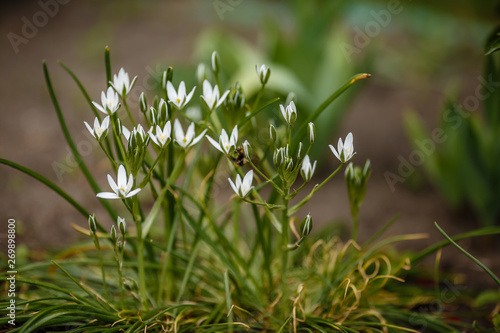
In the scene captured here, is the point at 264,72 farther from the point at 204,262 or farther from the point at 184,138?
the point at 204,262

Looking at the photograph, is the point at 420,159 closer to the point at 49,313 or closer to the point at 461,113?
the point at 461,113

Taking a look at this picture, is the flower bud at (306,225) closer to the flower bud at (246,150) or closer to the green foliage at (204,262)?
the green foliage at (204,262)

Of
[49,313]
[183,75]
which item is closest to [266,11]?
[183,75]

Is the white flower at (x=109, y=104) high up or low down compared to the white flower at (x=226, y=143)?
up

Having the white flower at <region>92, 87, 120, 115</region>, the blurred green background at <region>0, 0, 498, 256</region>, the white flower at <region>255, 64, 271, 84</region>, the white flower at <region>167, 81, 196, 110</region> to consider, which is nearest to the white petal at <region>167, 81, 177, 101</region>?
the white flower at <region>167, 81, 196, 110</region>

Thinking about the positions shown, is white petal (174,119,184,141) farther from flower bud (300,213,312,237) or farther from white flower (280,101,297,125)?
flower bud (300,213,312,237)

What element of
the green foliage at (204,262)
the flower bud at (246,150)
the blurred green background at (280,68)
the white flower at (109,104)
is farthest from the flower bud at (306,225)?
the blurred green background at (280,68)
